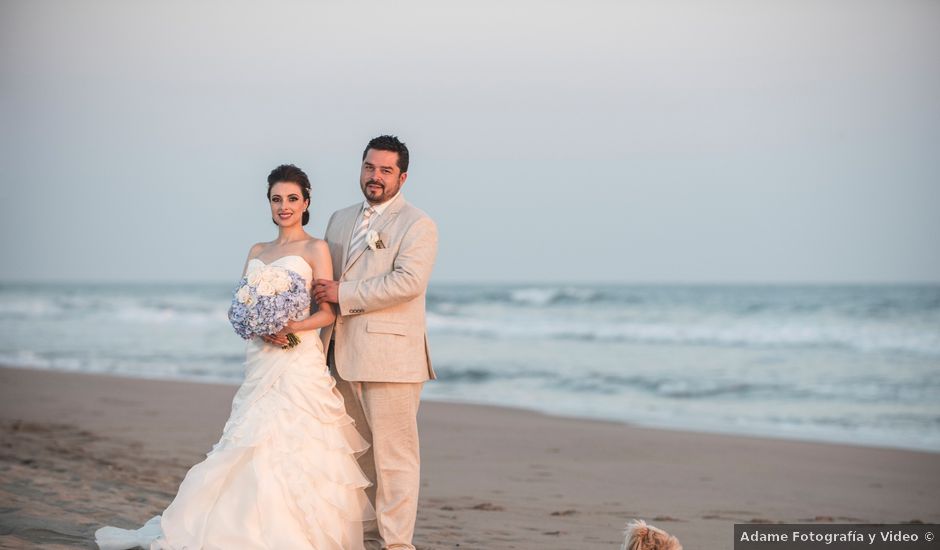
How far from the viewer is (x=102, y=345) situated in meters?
20.6

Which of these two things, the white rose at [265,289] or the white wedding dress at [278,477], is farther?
the white rose at [265,289]

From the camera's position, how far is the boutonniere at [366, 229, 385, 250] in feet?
15.8

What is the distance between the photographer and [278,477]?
4578 mm

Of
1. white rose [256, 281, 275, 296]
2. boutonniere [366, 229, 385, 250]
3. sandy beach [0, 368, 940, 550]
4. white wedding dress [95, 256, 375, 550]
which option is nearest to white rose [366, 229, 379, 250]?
boutonniere [366, 229, 385, 250]

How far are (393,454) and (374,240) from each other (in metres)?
1.07

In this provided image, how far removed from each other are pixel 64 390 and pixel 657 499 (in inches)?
342

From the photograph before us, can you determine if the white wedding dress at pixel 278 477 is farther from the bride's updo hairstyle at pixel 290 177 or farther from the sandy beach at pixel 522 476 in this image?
the sandy beach at pixel 522 476

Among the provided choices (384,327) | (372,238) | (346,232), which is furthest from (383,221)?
(384,327)

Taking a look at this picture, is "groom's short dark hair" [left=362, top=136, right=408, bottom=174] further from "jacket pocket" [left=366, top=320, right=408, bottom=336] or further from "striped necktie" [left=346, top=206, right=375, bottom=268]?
"jacket pocket" [left=366, top=320, right=408, bottom=336]

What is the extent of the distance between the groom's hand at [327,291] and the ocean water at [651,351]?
6996 mm

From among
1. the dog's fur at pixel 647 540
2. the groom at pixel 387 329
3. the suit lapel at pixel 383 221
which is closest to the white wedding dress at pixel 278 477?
the groom at pixel 387 329

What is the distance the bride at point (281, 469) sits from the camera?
4523 millimetres

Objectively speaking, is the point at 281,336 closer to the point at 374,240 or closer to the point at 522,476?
the point at 374,240

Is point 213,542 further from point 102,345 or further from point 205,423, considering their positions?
point 102,345
